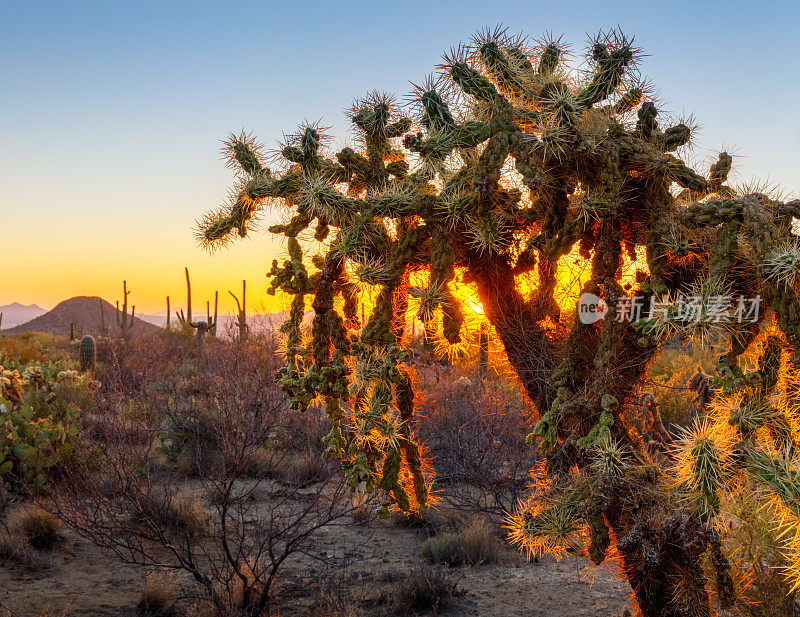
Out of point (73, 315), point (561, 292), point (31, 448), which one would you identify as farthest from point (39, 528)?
point (73, 315)

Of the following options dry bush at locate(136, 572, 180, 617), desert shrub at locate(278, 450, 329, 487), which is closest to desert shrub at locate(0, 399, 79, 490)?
dry bush at locate(136, 572, 180, 617)

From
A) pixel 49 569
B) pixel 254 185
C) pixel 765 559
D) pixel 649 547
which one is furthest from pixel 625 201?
pixel 49 569

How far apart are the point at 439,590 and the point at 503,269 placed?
357 cm

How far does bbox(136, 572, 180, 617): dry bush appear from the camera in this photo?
5195 mm

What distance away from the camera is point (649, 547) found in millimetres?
2547

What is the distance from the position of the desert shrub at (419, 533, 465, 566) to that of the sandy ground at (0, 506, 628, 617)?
123 mm

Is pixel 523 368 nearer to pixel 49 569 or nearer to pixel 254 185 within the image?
pixel 254 185

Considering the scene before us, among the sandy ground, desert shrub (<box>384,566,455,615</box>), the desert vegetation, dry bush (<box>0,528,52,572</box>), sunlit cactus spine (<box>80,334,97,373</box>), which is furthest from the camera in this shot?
sunlit cactus spine (<box>80,334,97,373</box>)

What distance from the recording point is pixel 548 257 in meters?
2.61

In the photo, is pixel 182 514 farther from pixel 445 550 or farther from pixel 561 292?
pixel 561 292

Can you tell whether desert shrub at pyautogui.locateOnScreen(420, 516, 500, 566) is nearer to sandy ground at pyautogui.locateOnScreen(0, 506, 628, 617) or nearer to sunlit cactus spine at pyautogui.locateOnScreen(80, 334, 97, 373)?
sandy ground at pyautogui.locateOnScreen(0, 506, 628, 617)

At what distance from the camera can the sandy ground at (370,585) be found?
530 centimetres

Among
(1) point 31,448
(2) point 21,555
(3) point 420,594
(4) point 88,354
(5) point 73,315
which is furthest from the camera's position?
(5) point 73,315

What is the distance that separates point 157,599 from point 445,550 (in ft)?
9.37
